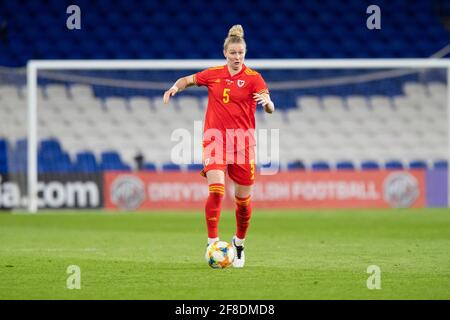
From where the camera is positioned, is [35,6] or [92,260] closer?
[92,260]

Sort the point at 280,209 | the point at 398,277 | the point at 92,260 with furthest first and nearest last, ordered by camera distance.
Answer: the point at 280,209 → the point at 92,260 → the point at 398,277

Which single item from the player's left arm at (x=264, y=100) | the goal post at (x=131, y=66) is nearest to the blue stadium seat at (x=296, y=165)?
the goal post at (x=131, y=66)

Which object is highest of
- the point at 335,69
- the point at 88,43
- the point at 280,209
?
the point at 88,43

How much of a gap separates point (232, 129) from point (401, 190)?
10292 mm

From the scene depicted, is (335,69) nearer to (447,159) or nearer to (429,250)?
(447,159)

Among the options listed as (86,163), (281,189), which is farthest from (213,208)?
(86,163)

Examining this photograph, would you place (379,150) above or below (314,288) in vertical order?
above

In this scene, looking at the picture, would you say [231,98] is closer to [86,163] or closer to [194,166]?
[194,166]

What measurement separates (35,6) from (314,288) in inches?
702

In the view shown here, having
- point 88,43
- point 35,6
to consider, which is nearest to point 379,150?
point 88,43

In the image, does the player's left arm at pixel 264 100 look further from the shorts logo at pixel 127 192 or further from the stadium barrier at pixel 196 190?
the shorts logo at pixel 127 192

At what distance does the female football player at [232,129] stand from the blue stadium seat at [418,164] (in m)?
10.2

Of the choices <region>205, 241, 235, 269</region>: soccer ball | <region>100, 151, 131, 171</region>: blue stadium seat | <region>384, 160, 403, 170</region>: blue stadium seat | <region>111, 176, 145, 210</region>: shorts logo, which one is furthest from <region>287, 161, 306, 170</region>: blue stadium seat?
<region>205, 241, 235, 269</region>: soccer ball

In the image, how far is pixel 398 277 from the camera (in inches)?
304
